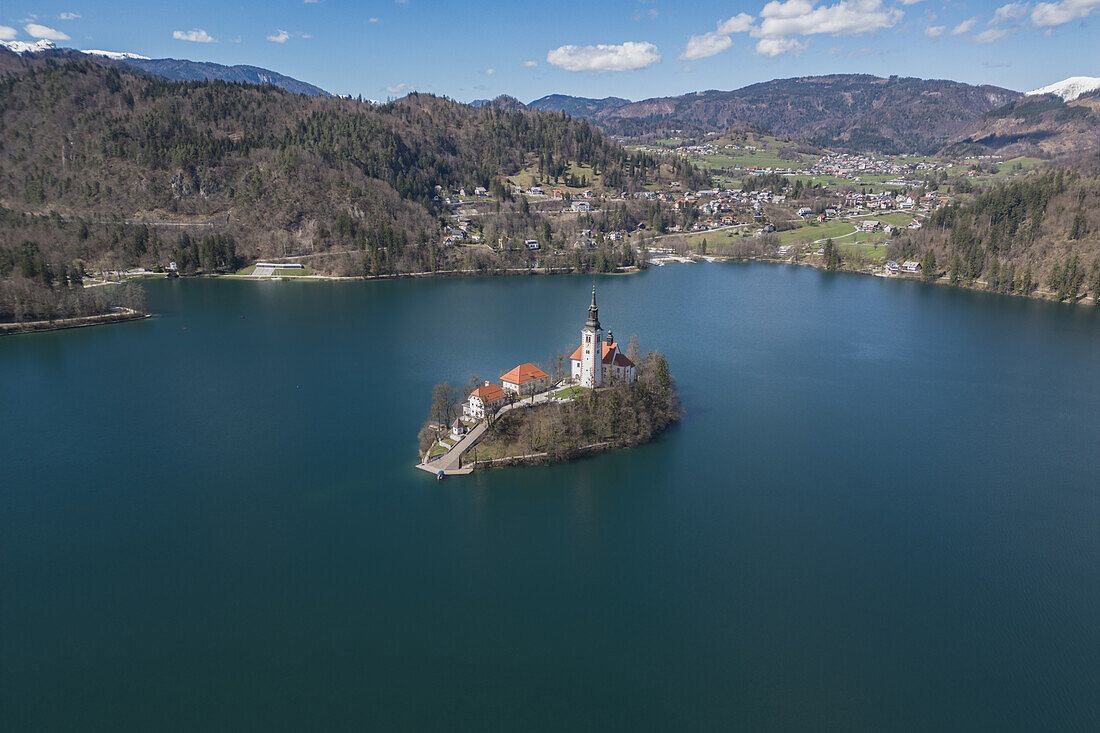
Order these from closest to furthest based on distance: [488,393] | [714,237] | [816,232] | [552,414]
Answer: [552,414] → [488,393] → [816,232] → [714,237]

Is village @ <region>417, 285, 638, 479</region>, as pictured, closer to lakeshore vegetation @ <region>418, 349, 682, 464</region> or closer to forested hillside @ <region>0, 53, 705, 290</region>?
lakeshore vegetation @ <region>418, 349, 682, 464</region>

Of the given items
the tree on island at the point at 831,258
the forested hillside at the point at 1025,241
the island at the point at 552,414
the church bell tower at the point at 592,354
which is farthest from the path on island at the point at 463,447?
the tree on island at the point at 831,258

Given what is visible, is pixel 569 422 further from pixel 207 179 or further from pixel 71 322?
pixel 207 179

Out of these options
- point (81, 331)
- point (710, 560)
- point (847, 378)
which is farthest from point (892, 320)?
point (81, 331)

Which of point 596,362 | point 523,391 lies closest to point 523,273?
point 596,362

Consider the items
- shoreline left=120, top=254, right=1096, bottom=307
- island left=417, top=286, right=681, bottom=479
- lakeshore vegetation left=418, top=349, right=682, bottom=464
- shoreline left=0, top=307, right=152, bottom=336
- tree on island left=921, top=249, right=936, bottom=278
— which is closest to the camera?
island left=417, top=286, right=681, bottom=479

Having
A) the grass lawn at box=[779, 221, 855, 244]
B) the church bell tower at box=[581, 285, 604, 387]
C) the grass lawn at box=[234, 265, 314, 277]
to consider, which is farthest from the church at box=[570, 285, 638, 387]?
the grass lawn at box=[779, 221, 855, 244]

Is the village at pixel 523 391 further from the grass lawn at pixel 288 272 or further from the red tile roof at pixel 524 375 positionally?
the grass lawn at pixel 288 272
